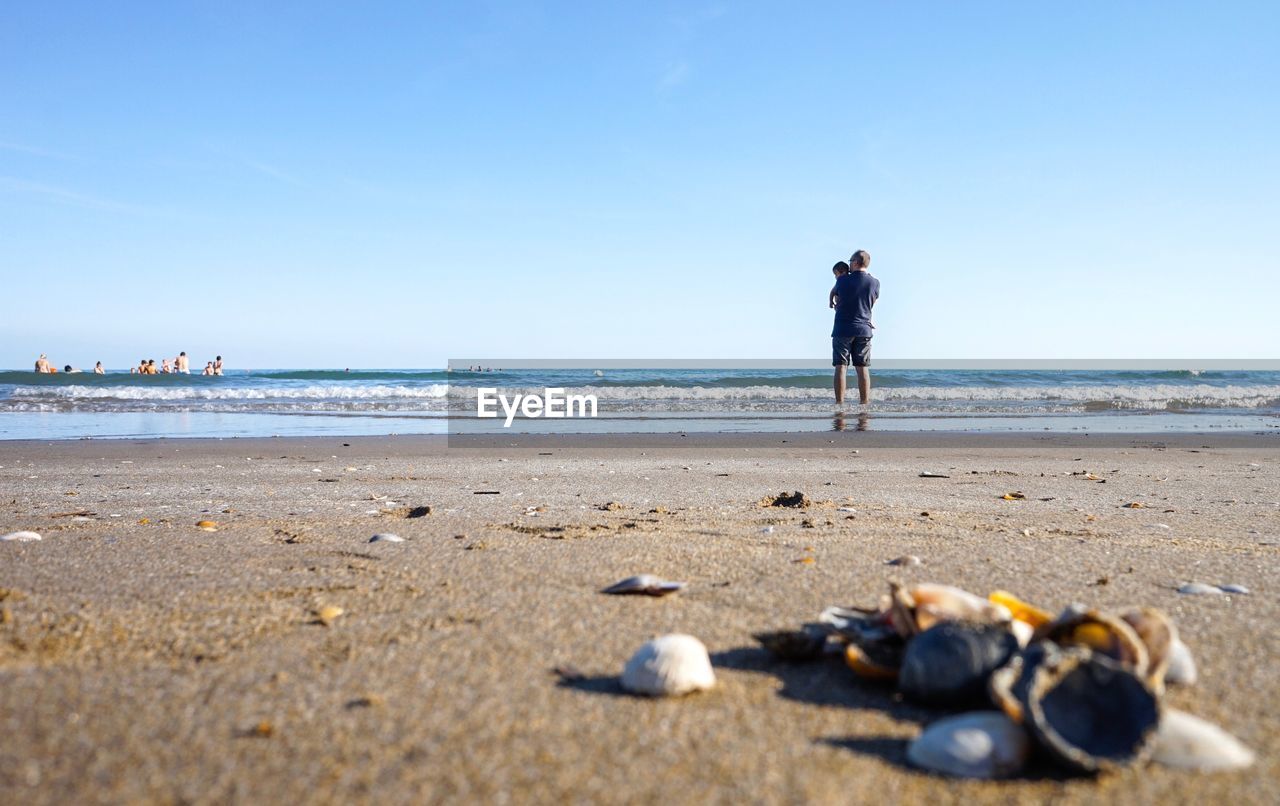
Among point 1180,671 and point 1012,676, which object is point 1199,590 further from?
point 1012,676

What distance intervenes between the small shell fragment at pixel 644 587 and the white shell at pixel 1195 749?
1.21 m

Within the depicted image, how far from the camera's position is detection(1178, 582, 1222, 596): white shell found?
2305mm

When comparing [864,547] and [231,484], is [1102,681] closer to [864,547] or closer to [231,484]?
[864,547]

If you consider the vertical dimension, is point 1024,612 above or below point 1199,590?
above

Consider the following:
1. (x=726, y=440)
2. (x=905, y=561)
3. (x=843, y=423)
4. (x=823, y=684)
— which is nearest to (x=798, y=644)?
(x=823, y=684)

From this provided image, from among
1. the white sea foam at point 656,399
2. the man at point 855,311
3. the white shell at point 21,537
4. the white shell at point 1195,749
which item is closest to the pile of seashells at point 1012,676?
the white shell at point 1195,749

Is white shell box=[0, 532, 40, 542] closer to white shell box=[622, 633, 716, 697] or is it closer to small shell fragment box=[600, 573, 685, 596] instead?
small shell fragment box=[600, 573, 685, 596]

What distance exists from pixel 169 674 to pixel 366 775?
2.11 feet

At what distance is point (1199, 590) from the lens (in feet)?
7.63

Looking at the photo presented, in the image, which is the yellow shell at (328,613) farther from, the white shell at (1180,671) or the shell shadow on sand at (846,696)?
the white shell at (1180,671)

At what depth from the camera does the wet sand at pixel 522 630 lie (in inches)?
49.3

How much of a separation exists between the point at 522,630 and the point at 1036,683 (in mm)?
1089

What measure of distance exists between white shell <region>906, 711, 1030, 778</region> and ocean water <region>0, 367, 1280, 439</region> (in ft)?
30.1

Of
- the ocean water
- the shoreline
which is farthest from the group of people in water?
the shoreline
